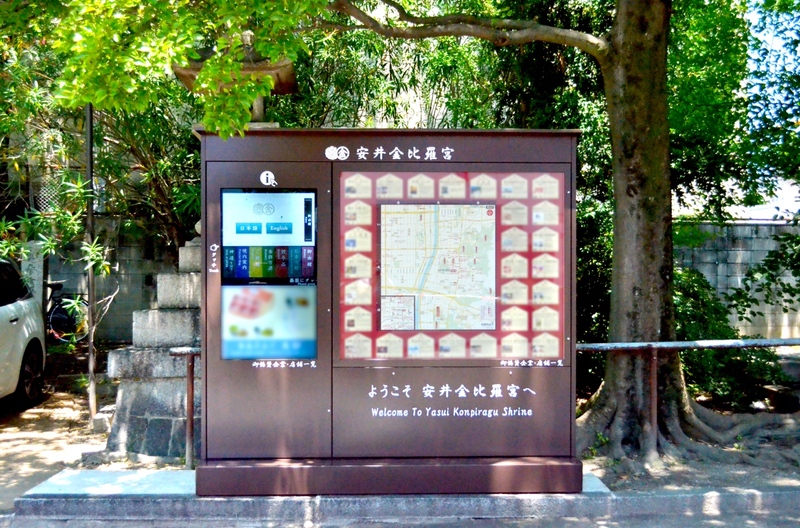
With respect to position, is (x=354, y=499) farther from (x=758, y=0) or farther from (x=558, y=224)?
(x=758, y=0)

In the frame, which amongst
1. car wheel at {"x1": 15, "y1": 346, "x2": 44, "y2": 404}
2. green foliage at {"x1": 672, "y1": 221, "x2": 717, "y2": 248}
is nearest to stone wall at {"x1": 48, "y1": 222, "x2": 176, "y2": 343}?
car wheel at {"x1": 15, "y1": 346, "x2": 44, "y2": 404}

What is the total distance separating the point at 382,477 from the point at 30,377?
527 cm

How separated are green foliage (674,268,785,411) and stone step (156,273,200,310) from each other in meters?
5.02

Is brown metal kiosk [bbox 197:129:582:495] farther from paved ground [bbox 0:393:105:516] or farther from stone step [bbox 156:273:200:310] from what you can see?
paved ground [bbox 0:393:105:516]

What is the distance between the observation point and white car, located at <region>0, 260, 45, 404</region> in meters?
7.90

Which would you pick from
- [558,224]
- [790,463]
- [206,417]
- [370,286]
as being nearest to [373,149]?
[370,286]

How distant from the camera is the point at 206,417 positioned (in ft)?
17.5

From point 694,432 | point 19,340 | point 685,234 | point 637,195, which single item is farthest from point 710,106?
point 19,340

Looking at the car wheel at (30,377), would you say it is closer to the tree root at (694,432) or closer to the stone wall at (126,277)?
the stone wall at (126,277)

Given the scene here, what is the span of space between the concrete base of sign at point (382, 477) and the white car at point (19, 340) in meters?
3.81

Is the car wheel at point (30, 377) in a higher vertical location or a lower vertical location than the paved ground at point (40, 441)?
higher

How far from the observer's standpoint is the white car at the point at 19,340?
7.90 metres

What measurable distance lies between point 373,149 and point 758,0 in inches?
216

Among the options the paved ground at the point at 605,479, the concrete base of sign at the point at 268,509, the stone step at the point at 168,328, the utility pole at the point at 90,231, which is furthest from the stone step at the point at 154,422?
the utility pole at the point at 90,231
